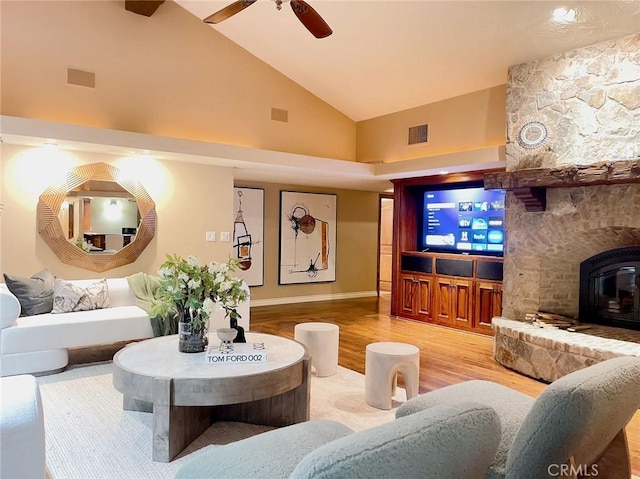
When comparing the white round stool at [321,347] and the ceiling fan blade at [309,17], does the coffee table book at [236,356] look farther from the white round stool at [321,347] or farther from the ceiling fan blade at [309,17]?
the ceiling fan blade at [309,17]

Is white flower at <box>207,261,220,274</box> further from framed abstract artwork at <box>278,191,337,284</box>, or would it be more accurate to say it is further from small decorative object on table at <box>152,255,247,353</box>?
framed abstract artwork at <box>278,191,337,284</box>

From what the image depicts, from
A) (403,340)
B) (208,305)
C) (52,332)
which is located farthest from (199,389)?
(403,340)

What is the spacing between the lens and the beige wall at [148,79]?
16.0 ft

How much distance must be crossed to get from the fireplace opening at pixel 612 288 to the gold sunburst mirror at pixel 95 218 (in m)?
5.18

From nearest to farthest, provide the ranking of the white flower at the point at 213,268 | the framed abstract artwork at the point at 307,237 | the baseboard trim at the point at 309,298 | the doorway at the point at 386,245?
the white flower at the point at 213,268, the baseboard trim at the point at 309,298, the framed abstract artwork at the point at 307,237, the doorway at the point at 386,245

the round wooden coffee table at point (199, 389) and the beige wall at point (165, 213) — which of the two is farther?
the beige wall at point (165, 213)

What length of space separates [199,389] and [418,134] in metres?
5.12

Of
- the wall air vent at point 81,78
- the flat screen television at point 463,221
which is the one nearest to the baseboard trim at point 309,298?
the flat screen television at point 463,221

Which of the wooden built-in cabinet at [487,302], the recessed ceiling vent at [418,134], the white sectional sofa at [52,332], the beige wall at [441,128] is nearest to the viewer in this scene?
the white sectional sofa at [52,332]

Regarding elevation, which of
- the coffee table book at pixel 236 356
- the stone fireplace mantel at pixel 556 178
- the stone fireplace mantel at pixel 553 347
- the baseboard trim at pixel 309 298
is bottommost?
the baseboard trim at pixel 309 298

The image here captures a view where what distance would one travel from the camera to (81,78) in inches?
203

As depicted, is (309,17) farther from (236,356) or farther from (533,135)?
(533,135)

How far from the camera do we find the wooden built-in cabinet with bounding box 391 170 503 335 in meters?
5.94

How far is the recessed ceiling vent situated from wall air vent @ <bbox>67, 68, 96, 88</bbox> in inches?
165
